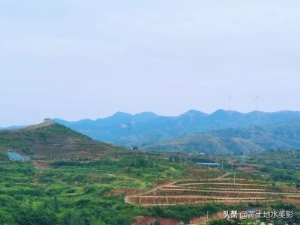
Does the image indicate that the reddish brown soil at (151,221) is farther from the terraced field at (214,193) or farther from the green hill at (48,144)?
the green hill at (48,144)

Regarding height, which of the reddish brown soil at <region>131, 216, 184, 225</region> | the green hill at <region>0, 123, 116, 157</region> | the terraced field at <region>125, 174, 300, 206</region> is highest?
the green hill at <region>0, 123, 116, 157</region>

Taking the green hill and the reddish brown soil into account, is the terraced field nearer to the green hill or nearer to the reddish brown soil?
the reddish brown soil

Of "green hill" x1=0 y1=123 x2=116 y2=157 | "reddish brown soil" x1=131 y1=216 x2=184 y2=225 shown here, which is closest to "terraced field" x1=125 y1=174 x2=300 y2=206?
"reddish brown soil" x1=131 y1=216 x2=184 y2=225

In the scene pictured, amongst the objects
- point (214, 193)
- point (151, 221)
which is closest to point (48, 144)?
point (214, 193)

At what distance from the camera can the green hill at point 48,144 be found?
60.8 meters

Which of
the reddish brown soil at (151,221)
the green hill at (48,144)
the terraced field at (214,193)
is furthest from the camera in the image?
the green hill at (48,144)

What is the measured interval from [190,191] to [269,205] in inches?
255

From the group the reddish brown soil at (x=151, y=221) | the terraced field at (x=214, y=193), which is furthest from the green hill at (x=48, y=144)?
the reddish brown soil at (x=151, y=221)

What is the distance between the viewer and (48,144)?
6397 cm

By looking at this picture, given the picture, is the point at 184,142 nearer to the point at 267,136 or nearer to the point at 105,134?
the point at 267,136

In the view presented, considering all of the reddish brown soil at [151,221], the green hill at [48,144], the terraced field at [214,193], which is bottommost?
the reddish brown soil at [151,221]

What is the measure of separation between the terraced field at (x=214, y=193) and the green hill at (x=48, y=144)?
806 inches

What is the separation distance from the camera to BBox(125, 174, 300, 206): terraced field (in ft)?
123

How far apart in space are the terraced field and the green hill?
20.5m
